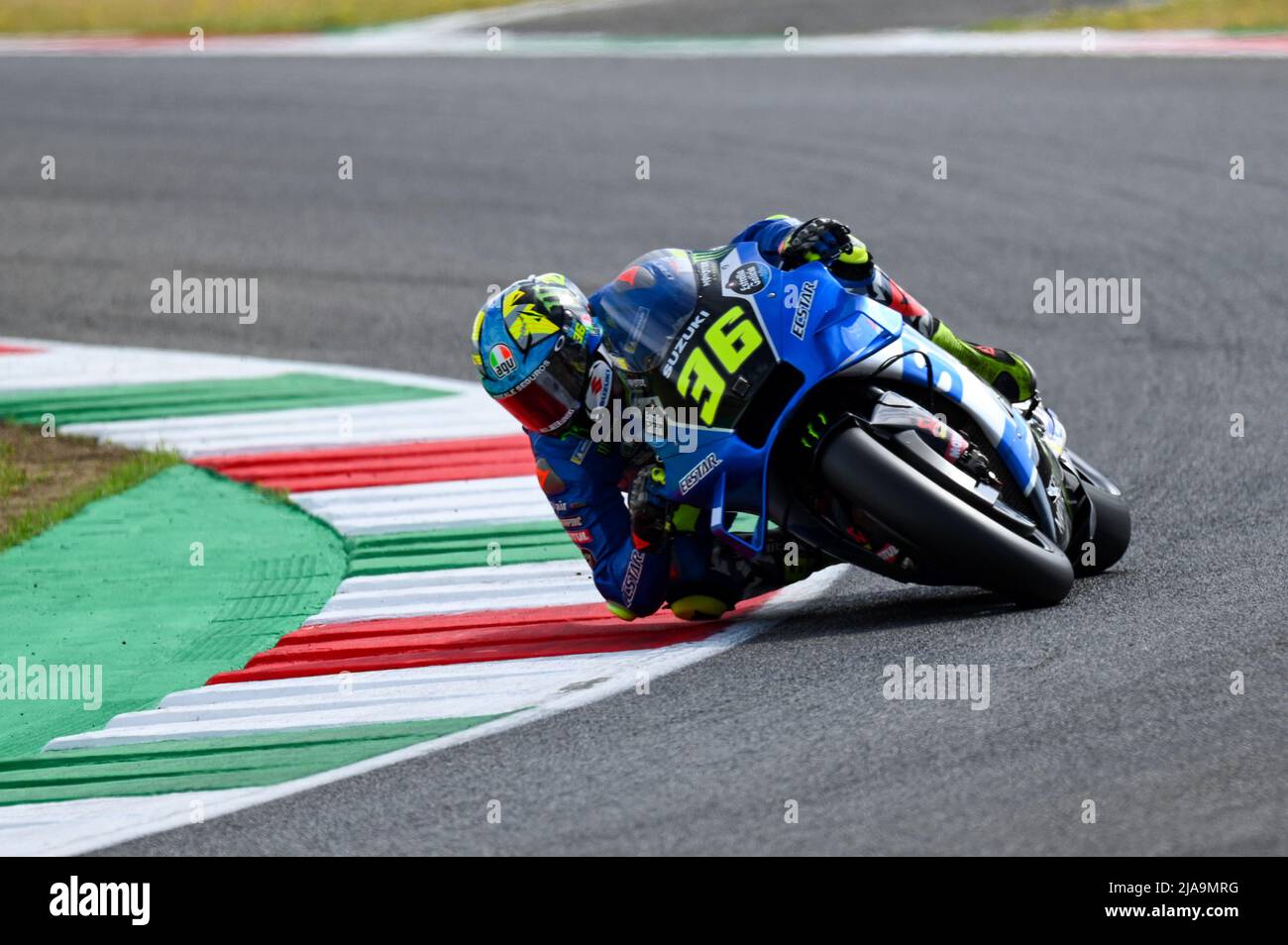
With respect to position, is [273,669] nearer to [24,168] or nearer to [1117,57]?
[24,168]

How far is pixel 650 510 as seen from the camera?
6.11 metres

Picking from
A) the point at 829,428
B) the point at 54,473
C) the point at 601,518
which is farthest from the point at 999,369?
the point at 54,473

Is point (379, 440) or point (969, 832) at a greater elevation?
point (379, 440)

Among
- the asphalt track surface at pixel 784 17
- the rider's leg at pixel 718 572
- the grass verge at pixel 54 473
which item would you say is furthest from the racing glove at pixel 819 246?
the asphalt track surface at pixel 784 17

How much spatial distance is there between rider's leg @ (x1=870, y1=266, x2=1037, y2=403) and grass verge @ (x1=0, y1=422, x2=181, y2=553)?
13.8ft

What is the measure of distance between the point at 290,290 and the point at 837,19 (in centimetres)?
1133

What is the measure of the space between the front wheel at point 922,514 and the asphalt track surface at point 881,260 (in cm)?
24

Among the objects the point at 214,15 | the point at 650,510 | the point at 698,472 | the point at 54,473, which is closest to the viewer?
the point at 698,472

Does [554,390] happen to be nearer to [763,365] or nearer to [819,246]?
[763,365]

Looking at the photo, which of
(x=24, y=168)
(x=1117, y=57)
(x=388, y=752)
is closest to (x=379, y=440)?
(x=388, y=752)

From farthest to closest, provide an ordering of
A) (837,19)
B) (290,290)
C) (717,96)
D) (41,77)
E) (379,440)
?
(837,19)
(41,77)
(717,96)
(290,290)
(379,440)

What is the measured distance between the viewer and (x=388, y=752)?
5348 mm

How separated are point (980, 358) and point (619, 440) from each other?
1.39 m

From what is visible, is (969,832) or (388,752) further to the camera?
(388,752)
